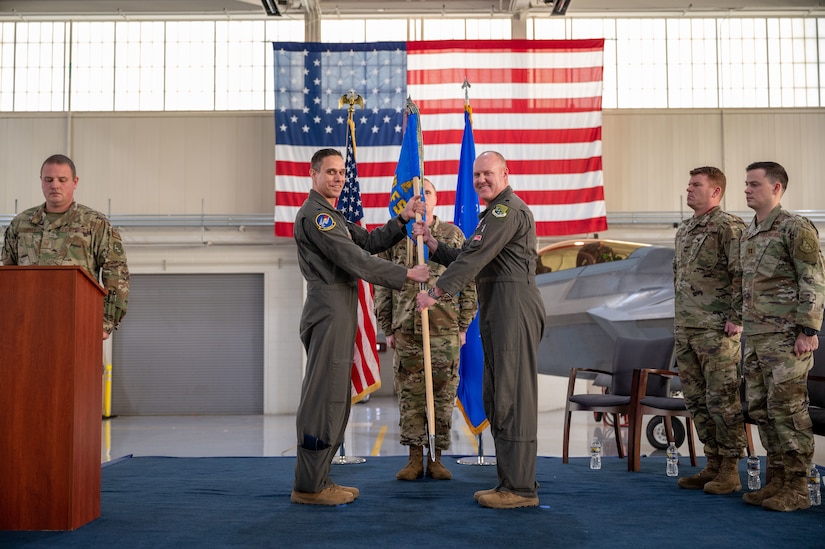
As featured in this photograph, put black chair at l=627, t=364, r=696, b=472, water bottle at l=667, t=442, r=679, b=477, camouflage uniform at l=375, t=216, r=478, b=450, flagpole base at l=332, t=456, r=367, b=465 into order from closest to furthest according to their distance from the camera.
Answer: camouflage uniform at l=375, t=216, r=478, b=450 < water bottle at l=667, t=442, r=679, b=477 < black chair at l=627, t=364, r=696, b=472 < flagpole base at l=332, t=456, r=367, b=465

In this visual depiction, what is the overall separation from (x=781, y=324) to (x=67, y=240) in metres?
3.80

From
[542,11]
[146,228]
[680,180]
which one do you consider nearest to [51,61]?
[146,228]

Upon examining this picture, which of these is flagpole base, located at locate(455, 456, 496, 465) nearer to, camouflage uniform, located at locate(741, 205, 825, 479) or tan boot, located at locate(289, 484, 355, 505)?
tan boot, located at locate(289, 484, 355, 505)

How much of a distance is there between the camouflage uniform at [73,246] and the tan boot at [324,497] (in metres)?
1.39

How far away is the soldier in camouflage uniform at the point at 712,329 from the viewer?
4.12 meters

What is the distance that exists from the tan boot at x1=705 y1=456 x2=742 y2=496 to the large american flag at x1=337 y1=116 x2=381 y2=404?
2.58 metres

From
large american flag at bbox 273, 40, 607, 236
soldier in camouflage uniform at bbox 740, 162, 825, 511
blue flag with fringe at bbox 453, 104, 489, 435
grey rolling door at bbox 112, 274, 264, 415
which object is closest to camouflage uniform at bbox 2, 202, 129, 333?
blue flag with fringe at bbox 453, 104, 489, 435

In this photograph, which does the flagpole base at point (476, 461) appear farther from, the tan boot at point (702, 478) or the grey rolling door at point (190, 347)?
the grey rolling door at point (190, 347)

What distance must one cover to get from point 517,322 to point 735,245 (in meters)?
1.42

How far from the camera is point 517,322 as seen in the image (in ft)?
12.2

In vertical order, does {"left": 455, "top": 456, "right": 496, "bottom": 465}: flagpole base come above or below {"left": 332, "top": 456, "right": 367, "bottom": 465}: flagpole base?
above

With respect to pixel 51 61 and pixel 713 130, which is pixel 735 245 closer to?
pixel 713 130

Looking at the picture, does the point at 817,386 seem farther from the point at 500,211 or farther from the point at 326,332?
the point at 326,332

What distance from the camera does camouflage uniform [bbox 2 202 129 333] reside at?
407 cm
